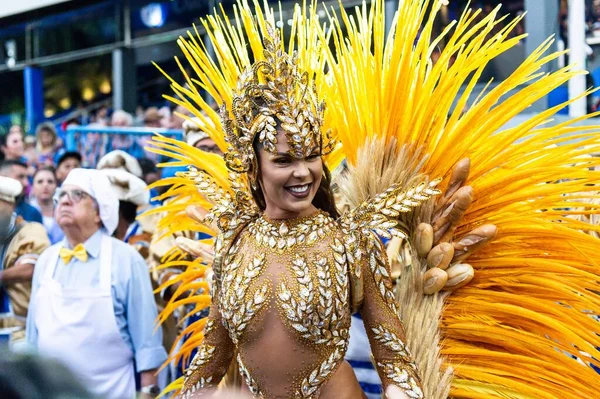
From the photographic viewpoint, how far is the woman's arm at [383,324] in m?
2.36

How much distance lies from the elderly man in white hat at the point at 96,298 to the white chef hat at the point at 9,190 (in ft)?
0.94

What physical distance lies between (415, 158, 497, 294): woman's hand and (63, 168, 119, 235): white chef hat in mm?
1922

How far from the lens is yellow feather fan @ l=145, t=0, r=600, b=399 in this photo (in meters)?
2.50

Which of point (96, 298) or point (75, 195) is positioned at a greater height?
point (75, 195)

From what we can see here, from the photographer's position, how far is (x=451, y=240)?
261 centimetres

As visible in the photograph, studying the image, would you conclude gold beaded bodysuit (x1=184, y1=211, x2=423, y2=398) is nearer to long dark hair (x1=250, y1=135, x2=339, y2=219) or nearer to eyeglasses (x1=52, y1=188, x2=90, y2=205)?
long dark hair (x1=250, y1=135, x2=339, y2=219)

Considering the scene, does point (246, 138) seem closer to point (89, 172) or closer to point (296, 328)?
point (296, 328)

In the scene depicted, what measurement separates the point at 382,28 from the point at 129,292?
183 cm

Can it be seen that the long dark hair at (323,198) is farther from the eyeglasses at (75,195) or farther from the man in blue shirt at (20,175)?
the man in blue shirt at (20,175)

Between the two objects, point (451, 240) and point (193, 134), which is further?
point (193, 134)

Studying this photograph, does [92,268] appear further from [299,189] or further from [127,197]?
[299,189]

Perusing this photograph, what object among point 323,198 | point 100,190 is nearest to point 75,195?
point 100,190

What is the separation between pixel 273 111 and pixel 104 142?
4136mm

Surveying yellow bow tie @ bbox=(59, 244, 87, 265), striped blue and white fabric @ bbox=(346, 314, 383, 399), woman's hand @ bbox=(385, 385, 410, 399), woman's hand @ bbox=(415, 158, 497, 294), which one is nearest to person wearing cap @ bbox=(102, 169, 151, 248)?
yellow bow tie @ bbox=(59, 244, 87, 265)
